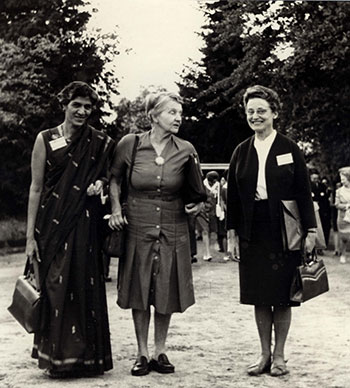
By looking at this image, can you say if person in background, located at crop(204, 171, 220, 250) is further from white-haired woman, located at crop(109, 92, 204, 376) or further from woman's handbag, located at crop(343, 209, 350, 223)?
white-haired woman, located at crop(109, 92, 204, 376)

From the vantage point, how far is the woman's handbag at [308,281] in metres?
4.21

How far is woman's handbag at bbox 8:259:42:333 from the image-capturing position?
4.16 m

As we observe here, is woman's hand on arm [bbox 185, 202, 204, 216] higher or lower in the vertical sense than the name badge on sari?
lower

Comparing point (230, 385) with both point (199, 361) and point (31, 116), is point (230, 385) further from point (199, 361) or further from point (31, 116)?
point (31, 116)

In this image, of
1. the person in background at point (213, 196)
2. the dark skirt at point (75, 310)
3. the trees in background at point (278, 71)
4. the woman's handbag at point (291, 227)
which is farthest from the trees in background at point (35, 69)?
the person in background at point (213, 196)

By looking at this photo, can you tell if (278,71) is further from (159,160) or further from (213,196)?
(159,160)

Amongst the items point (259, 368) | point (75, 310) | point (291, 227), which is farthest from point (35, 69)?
point (259, 368)

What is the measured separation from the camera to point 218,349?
5.02 m

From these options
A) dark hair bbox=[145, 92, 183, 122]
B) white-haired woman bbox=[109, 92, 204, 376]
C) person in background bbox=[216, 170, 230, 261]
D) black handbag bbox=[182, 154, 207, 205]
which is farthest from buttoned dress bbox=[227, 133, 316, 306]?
person in background bbox=[216, 170, 230, 261]

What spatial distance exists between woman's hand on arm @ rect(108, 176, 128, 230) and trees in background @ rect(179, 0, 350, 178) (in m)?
4.52

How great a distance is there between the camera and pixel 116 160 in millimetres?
4340

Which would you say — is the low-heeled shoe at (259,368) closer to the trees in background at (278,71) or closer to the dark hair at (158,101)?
the dark hair at (158,101)

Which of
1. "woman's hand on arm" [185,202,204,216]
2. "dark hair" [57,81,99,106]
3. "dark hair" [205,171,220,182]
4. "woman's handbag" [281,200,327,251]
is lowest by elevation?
"woman's handbag" [281,200,327,251]

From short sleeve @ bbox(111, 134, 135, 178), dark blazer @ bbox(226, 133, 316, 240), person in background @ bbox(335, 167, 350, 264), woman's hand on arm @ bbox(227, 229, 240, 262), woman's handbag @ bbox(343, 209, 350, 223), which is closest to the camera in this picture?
dark blazer @ bbox(226, 133, 316, 240)
